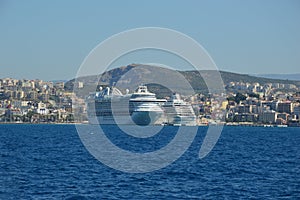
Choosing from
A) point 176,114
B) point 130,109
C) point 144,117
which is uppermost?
point 130,109

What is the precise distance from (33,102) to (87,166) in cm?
15456

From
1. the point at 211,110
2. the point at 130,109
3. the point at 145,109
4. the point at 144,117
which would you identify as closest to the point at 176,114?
the point at 130,109

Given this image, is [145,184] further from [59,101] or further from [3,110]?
[59,101]

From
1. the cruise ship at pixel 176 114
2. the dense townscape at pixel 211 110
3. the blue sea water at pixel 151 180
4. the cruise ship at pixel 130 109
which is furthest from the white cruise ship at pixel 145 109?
the blue sea water at pixel 151 180

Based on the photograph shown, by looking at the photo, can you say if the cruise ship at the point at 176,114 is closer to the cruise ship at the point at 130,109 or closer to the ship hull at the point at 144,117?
the cruise ship at the point at 130,109

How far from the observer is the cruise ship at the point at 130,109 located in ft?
365

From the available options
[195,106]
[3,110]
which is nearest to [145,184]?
[195,106]

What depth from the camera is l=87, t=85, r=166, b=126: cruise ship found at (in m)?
111

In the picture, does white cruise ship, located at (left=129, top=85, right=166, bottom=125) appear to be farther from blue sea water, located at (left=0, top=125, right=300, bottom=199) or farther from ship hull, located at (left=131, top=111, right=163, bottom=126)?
blue sea water, located at (left=0, top=125, right=300, bottom=199)

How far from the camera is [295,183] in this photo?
26.0 meters

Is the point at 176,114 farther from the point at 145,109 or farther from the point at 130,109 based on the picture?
the point at 145,109

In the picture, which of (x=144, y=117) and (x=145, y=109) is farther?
(x=145, y=109)

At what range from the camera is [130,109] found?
114 m

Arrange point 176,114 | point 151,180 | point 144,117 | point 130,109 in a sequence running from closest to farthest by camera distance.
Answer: point 151,180 < point 144,117 < point 130,109 < point 176,114
